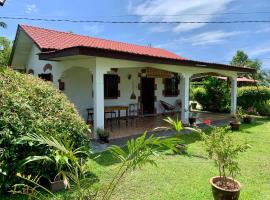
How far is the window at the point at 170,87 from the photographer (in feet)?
49.2

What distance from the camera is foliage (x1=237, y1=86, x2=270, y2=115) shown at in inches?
621

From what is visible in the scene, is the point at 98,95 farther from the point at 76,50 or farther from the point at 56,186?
the point at 56,186

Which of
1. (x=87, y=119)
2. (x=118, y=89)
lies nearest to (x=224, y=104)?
(x=118, y=89)

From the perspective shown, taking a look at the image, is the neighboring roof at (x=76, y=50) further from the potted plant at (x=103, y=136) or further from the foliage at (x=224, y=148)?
the foliage at (x=224, y=148)

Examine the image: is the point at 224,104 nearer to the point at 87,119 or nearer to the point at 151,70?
the point at 151,70

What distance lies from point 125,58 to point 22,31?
6.07 meters

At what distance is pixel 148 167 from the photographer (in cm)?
559

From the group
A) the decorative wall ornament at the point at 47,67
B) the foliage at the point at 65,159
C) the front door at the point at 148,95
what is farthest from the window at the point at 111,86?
the foliage at the point at 65,159

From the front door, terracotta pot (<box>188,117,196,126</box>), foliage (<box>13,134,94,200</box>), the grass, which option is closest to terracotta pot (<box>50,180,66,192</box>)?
the grass

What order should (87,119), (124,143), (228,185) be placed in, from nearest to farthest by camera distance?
(228,185), (124,143), (87,119)

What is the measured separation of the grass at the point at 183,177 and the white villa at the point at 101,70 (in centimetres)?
279

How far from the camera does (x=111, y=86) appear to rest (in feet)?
39.6

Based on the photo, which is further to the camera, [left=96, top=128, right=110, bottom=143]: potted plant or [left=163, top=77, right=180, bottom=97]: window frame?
[left=163, top=77, right=180, bottom=97]: window frame

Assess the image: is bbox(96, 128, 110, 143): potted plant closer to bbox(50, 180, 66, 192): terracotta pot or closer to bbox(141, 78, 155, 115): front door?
bbox(50, 180, 66, 192): terracotta pot
